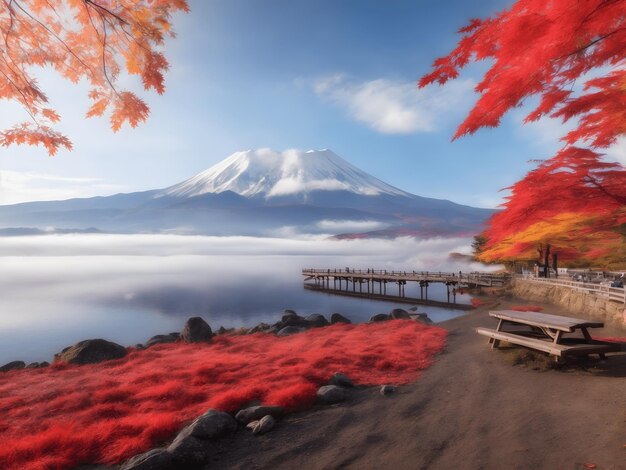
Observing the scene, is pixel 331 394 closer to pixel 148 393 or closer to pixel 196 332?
pixel 148 393

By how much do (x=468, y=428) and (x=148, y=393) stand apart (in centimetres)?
663

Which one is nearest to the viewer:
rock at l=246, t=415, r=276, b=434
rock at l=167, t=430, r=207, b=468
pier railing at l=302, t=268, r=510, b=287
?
rock at l=167, t=430, r=207, b=468

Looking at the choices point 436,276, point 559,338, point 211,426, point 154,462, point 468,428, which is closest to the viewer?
point 154,462

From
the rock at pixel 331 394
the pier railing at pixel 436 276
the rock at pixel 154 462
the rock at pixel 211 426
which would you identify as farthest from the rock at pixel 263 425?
the pier railing at pixel 436 276

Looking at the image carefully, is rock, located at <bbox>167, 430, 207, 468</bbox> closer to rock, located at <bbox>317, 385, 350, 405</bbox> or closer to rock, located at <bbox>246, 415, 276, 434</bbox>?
rock, located at <bbox>246, 415, 276, 434</bbox>

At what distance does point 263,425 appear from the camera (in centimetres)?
554

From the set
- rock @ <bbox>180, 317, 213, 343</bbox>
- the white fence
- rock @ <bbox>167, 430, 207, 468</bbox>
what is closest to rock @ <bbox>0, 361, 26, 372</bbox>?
rock @ <bbox>180, 317, 213, 343</bbox>

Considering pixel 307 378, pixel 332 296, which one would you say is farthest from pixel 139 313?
pixel 307 378

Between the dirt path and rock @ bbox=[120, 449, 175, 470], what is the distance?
0.58m

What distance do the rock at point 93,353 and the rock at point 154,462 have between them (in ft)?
37.6

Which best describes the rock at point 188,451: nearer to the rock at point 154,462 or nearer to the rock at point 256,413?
the rock at point 154,462

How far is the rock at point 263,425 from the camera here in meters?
5.49

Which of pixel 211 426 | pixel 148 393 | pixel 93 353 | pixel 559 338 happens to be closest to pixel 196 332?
pixel 93 353

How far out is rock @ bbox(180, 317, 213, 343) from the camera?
687 inches
